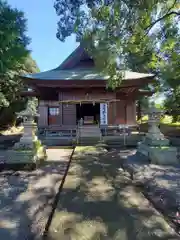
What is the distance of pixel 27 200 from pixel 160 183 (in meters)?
2.99

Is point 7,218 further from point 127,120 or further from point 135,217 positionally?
point 127,120

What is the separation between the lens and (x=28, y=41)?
1177 centimetres

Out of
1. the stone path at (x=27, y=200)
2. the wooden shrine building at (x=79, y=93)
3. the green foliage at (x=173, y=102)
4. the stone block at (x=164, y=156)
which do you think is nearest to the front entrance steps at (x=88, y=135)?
the wooden shrine building at (x=79, y=93)

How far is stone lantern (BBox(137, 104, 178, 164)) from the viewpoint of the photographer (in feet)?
22.6

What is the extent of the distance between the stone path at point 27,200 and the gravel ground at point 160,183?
1.90 metres

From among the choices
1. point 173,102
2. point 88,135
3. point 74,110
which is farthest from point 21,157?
point 173,102

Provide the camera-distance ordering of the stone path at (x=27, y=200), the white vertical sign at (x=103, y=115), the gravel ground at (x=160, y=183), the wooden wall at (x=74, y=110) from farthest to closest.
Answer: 1. the wooden wall at (x=74, y=110)
2. the white vertical sign at (x=103, y=115)
3. the gravel ground at (x=160, y=183)
4. the stone path at (x=27, y=200)

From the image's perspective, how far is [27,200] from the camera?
390 cm

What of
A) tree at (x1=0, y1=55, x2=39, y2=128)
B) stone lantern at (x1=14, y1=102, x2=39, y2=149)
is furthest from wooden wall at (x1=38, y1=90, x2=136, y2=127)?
stone lantern at (x1=14, y1=102, x2=39, y2=149)

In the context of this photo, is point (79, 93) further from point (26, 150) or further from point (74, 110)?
point (26, 150)

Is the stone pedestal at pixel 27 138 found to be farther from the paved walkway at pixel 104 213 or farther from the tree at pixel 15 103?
the tree at pixel 15 103

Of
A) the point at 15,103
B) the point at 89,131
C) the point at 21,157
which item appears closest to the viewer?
the point at 21,157

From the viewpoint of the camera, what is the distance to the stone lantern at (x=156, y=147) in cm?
689

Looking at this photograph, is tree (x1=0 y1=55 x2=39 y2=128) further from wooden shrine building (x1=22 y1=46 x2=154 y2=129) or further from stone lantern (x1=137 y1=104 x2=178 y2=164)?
stone lantern (x1=137 y1=104 x2=178 y2=164)
